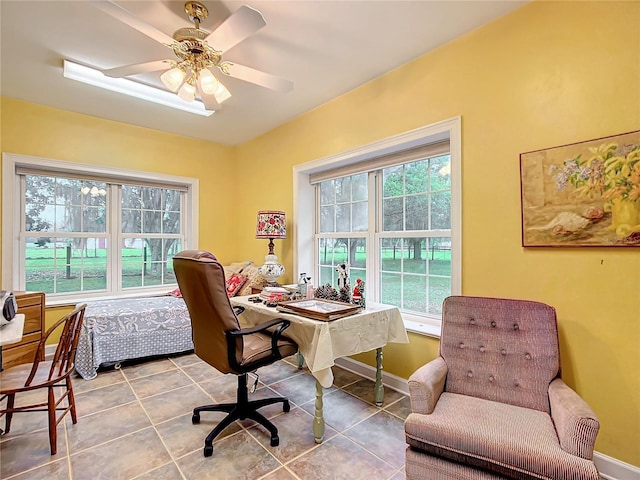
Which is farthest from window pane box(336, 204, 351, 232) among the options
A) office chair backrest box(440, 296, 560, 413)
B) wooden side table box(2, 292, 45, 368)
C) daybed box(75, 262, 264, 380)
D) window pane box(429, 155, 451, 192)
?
wooden side table box(2, 292, 45, 368)

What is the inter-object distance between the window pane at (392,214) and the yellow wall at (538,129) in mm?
595

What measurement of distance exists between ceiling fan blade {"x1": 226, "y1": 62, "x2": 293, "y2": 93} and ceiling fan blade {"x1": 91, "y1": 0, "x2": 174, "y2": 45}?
15.1 inches

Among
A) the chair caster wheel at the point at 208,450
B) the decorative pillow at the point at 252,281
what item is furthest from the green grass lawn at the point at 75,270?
the chair caster wheel at the point at 208,450

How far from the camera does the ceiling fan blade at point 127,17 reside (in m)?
1.42

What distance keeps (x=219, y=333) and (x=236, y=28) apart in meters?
1.68

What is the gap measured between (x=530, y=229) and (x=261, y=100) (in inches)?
102

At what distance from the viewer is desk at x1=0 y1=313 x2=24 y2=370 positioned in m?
1.33

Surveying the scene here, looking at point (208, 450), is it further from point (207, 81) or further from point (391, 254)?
point (207, 81)

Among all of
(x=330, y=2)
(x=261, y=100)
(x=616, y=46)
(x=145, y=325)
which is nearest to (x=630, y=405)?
(x=616, y=46)

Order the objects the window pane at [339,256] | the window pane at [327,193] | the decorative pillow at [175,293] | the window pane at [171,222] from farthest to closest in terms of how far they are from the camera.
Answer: the window pane at [171,222] < the decorative pillow at [175,293] < the window pane at [327,193] < the window pane at [339,256]

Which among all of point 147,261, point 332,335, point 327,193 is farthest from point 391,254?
point 147,261

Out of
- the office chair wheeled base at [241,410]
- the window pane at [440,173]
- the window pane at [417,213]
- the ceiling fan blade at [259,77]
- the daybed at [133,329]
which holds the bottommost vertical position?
the office chair wheeled base at [241,410]

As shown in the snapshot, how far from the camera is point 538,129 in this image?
183cm

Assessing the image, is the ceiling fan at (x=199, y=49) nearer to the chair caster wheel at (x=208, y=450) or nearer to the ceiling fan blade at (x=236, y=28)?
the ceiling fan blade at (x=236, y=28)
